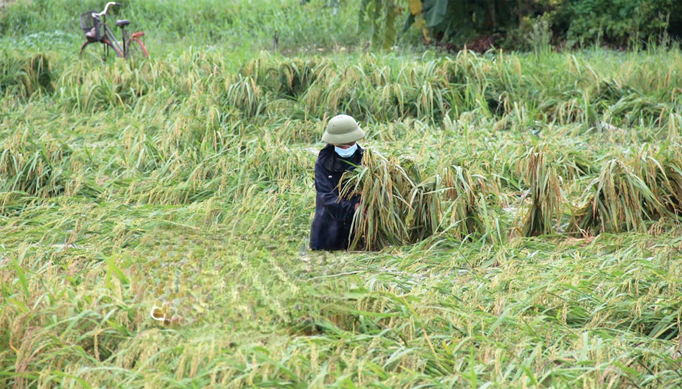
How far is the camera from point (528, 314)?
358 centimetres

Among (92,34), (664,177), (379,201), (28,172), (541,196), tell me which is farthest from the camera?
(92,34)

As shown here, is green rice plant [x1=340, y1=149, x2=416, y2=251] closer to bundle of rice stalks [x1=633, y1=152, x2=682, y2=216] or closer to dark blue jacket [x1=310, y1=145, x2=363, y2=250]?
dark blue jacket [x1=310, y1=145, x2=363, y2=250]

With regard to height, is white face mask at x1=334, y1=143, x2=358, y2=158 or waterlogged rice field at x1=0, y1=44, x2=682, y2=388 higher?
white face mask at x1=334, y1=143, x2=358, y2=158

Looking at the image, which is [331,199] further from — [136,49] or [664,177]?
[136,49]

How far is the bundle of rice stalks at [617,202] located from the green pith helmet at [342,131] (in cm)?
141

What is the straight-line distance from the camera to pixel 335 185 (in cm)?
472

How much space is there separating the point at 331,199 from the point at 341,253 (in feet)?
1.02

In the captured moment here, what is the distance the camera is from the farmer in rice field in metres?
4.59

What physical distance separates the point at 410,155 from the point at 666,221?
6.19 ft

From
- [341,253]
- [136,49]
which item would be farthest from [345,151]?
[136,49]

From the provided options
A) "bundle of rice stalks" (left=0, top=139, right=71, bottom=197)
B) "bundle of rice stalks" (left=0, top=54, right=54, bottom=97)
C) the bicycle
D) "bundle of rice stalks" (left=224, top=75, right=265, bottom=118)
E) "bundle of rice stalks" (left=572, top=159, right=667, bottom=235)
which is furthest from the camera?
the bicycle

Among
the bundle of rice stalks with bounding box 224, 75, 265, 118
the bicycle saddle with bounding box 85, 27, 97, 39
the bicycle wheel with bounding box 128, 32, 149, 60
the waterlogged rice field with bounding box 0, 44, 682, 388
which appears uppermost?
the bicycle saddle with bounding box 85, 27, 97, 39

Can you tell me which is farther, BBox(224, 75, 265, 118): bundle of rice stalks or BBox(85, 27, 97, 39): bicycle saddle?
BBox(85, 27, 97, 39): bicycle saddle

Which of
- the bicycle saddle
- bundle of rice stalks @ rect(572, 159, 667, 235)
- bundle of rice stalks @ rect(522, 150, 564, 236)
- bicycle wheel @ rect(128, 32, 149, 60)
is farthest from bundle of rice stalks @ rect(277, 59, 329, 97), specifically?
bundle of rice stalks @ rect(572, 159, 667, 235)
